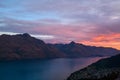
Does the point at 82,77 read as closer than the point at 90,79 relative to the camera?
No

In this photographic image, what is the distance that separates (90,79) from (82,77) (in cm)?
634

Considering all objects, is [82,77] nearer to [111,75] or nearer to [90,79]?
[90,79]

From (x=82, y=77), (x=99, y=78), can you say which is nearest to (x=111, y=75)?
(x=99, y=78)

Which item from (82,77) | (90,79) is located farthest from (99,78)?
(82,77)

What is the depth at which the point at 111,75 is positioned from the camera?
3396 inches

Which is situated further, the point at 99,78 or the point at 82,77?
the point at 82,77

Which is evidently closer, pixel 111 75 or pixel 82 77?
pixel 111 75

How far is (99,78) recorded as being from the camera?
293 feet

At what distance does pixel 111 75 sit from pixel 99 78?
16.3ft

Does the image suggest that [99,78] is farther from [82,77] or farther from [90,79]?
[82,77]

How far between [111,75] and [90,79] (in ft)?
28.7

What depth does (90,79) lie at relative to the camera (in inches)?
3607

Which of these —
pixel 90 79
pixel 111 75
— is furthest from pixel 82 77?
pixel 111 75
